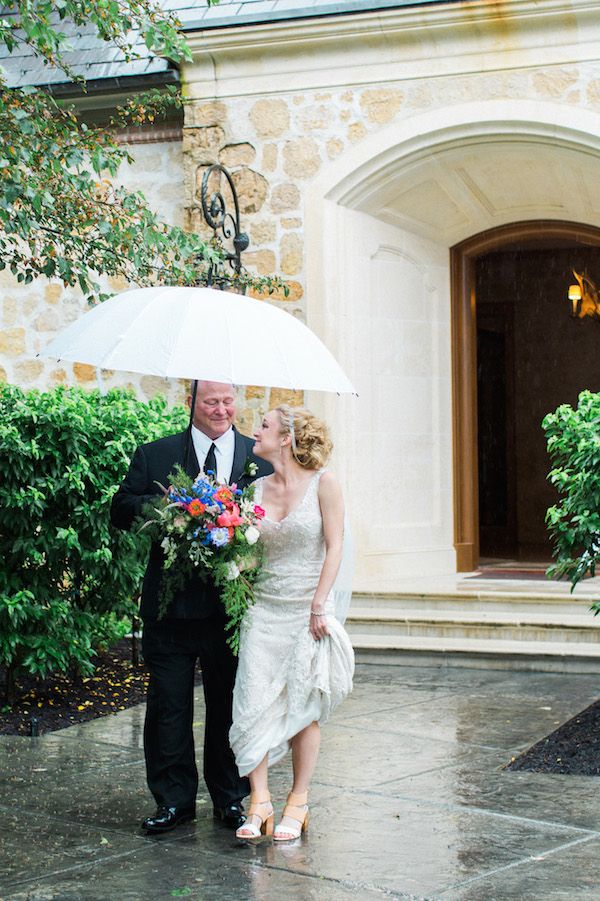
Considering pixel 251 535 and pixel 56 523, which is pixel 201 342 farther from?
pixel 56 523

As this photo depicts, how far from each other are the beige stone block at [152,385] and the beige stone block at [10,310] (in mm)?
1370

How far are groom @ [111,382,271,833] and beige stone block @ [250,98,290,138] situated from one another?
5760 mm

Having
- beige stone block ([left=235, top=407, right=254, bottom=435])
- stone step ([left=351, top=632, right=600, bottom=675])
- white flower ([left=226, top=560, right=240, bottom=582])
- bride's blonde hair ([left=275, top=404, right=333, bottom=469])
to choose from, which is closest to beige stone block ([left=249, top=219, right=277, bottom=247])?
beige stone block ([left=235, top=407, right=254, bottom=435])

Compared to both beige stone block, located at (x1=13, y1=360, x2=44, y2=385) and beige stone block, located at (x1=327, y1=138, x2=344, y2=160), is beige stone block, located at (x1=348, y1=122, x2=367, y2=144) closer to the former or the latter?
beige stone block, located at (x1=327, y1=138, x2=344, y2=160)

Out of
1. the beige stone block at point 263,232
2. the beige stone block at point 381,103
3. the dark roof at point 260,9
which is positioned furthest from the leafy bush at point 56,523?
the dark roof at point 260,9

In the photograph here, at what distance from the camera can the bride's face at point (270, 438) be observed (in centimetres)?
490

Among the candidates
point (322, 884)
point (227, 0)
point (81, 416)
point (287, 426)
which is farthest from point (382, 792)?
point (227, 0)

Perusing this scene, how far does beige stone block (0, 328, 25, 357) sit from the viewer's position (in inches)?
442

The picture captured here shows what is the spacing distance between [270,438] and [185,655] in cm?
92

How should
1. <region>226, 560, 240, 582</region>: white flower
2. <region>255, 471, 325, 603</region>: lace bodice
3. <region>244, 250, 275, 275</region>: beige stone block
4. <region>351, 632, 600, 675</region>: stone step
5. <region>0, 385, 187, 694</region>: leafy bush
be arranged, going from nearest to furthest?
1. <region>226, 560, 240, 582</region>: white flower
2. <region>255, 471, 325, 603</region>: lace bodice
3. <region>0, 385, 187, 694</region>: leafy bush
4. <region>351, 632, 600, 675</region>: stone step
5. <region>244, 250, 275, 275</region>: beige stone block

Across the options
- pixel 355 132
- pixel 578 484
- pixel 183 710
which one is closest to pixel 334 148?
pixel 355 132

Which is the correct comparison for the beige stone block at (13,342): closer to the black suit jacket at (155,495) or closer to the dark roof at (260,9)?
the dark roof at (260,9)

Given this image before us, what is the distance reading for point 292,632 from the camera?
4.86 m

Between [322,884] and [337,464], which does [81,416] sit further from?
[322,884]
